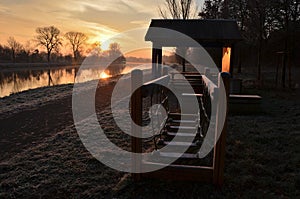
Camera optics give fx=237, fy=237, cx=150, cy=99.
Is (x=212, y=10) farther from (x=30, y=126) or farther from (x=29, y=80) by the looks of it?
(x=30, y=126)

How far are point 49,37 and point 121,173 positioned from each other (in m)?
91.5

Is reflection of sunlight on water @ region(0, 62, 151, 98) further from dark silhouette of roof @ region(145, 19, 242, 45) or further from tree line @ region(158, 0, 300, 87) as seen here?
tree line @ region(158, 0, 300, 87)

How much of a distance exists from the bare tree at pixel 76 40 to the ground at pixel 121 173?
3806 inches

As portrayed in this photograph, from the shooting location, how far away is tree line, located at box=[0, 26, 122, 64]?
67.8m

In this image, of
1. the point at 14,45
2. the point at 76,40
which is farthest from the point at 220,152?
the point at 76,40

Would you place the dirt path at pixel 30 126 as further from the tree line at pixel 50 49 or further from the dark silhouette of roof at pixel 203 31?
the tree line at pixel 50 49

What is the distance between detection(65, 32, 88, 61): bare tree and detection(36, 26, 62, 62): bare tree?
33.7ft

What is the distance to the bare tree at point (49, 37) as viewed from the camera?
273ft

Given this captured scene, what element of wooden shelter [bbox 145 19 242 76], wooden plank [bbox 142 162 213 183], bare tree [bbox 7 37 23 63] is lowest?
wooden plank [bbox 142 162 213 183]

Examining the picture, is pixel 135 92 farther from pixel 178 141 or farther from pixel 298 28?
pixel 298 28

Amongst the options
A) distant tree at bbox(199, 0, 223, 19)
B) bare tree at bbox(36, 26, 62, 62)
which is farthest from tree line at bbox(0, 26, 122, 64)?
distant tree at bbox(199, 0, 223, 19)

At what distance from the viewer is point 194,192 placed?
331cm

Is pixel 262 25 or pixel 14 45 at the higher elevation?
pixel 14 45

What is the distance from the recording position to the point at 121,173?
4.00 meters
